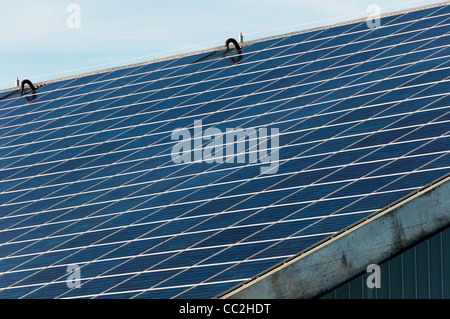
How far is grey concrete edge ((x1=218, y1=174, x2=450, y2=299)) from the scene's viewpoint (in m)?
27.3

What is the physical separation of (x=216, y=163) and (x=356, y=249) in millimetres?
10478

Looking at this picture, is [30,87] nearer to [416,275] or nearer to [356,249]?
[356,249]

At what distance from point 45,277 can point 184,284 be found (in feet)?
21.4

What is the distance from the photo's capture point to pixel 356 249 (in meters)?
28.3

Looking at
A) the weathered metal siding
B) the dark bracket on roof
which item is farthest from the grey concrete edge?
the dark bracket on roof

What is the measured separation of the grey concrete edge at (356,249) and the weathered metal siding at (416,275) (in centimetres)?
46

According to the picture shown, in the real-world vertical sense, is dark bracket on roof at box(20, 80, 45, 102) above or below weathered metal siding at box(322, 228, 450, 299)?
above

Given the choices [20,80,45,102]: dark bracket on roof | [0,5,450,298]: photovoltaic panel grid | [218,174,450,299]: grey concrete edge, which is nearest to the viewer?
[218,174,450,299]: grey concrete edge

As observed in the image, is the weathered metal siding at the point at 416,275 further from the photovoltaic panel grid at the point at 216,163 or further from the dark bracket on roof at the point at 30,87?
the dark bracket on roof at the point at 30,87

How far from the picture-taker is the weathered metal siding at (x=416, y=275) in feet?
95.1

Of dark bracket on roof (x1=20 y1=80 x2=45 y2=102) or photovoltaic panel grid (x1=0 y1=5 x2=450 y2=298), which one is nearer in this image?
photovoltaic panel grid (x1=0 y1=5 x2=450 y2=298)

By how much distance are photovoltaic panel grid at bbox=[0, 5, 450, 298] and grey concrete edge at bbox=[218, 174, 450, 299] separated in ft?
1.82

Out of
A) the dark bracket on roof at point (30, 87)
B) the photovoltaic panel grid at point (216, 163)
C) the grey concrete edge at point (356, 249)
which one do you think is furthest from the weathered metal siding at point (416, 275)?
the dark bracket on roof at point (30, 87)

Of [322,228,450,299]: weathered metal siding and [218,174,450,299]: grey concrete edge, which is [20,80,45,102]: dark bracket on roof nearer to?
[218,174,450,299]: grey concrete edge
